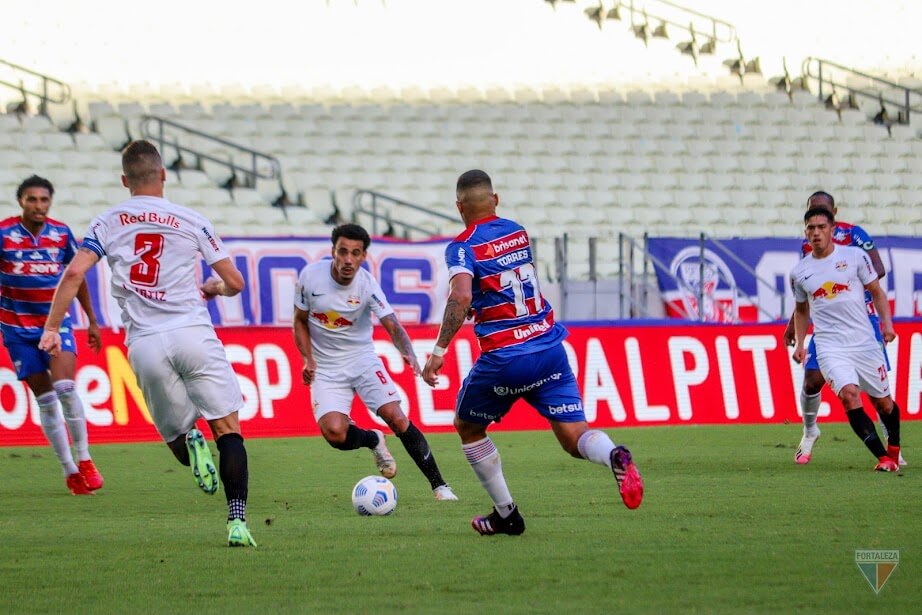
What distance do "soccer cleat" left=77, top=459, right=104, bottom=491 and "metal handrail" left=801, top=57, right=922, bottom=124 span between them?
1906 cm

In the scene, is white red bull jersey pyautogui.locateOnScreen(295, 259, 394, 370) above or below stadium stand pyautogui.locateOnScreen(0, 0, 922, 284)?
below

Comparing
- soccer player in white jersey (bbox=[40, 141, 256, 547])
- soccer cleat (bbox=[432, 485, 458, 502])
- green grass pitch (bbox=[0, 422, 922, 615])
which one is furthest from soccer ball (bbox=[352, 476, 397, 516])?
soccer player in white jersey (bbox=[40, 141, 256, 547])

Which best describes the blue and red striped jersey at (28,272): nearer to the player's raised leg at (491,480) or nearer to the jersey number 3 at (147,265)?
the jersey number 3 at (147,265)

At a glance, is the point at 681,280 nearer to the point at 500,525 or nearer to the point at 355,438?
the point at 355,438

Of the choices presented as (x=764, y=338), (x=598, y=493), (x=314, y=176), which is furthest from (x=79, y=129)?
(x=598, y=493)

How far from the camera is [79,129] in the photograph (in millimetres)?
22188

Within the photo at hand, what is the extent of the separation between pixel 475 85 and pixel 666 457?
1346 cm

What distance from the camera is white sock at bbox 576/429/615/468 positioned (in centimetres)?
694

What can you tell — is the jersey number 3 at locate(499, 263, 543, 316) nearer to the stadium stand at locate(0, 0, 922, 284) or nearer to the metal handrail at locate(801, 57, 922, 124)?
the stadium stand at locate(0, 0, 922, 284)

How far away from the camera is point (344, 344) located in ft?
33.8

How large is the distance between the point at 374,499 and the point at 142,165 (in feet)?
8.61

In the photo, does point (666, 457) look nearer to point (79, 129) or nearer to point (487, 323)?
point (487, 323)

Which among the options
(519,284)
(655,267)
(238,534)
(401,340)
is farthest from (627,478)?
(655,267)

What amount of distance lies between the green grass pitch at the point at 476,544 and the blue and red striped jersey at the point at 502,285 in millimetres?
1033
